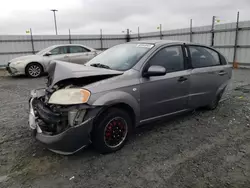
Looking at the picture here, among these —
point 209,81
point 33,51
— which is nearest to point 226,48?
point 209,81

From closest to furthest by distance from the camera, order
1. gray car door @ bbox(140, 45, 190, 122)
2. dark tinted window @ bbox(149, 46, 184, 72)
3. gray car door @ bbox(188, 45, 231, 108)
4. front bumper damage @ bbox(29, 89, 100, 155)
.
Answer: front bumper damage @ bbox(29, 89, 100, 155), gray car door @ bbox(140, 45, 190, 122), dark tinted window @ bbox(149, 46, 184, 72), gray car door @ bbox(188, 45, 231, 108)

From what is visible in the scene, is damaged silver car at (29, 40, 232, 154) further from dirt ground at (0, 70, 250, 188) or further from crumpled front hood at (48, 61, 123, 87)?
dirt ground at (0, 70, 250, 188)

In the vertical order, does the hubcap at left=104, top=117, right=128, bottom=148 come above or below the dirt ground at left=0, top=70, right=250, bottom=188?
above

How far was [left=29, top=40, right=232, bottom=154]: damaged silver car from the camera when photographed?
8.29ft

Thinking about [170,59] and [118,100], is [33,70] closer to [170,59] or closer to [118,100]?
[170,59]

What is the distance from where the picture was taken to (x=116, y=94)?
274 centimetres

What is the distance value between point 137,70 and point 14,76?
900cm

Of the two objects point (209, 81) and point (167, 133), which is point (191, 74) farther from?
point (167, 133)

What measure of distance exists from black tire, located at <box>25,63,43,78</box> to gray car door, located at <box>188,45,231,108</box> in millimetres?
7583

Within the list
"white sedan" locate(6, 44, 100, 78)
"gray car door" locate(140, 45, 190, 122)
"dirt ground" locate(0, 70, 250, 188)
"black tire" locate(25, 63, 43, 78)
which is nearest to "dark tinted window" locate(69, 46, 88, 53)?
"white sedan" locate(6, 44, 100, 78)

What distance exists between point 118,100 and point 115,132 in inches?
18.1

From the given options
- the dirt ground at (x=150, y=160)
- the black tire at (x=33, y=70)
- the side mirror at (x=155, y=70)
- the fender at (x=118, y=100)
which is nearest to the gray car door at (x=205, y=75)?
the dirt ground at (x=150, y=160)

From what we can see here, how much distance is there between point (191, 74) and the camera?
12.1 feet

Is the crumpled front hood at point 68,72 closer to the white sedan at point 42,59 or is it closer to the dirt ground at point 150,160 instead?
the dirt ground at point 150,160
